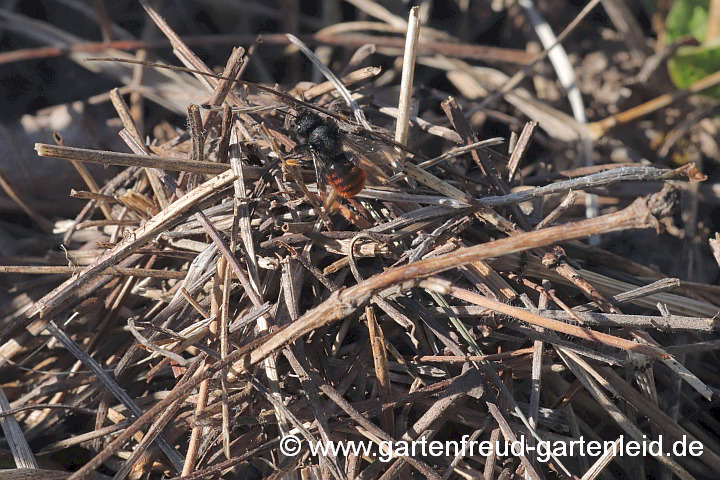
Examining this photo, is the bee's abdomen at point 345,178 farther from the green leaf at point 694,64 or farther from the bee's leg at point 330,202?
the green leaf at point 694,64

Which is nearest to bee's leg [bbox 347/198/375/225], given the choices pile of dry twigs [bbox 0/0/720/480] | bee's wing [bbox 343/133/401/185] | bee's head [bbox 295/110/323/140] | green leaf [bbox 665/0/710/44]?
pile of dry twigs [bbox 0/0/720/480]

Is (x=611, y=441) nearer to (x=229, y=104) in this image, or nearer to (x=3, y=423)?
(x=229, y=104)

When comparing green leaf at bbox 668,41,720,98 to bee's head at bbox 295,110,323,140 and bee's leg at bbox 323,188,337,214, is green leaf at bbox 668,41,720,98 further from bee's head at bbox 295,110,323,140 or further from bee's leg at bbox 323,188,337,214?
bee's leg at bbox 323,188,337,214

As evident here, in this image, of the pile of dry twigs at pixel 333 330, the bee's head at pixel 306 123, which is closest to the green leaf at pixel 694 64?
the pile of dry twigs at pixel 333 330

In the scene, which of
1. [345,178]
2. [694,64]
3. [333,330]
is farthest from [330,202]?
[694,64]

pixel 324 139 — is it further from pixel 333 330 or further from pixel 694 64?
pixel 694 64

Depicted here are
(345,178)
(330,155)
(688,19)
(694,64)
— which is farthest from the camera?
(688,19)

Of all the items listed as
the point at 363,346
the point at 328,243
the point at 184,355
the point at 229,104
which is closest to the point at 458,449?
the point at 363,346
